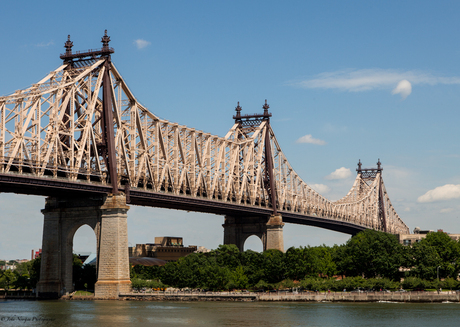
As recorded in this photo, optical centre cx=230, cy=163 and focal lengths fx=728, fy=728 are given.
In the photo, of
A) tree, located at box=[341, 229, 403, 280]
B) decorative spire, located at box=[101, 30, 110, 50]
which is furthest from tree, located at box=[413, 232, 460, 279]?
decorative spire, located at box=[101, 30, 110, 50]

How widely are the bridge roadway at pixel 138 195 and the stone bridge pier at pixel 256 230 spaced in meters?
1.72

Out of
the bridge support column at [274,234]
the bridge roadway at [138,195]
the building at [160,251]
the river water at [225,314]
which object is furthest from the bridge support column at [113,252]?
the building at [160,251]

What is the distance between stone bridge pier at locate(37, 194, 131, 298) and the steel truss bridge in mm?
2327

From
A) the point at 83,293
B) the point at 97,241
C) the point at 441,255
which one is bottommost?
the point at 83,293

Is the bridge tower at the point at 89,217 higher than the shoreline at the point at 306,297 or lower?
higher

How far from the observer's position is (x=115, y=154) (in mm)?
91625

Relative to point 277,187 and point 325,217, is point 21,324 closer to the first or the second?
point 277,187

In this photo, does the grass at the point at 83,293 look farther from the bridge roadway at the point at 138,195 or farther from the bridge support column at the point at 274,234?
the bridge support column at the point at 274,234

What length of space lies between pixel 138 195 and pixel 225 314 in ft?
91.0

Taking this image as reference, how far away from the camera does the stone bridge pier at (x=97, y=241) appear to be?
286 ft

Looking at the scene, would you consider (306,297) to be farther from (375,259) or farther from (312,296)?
(375,259)

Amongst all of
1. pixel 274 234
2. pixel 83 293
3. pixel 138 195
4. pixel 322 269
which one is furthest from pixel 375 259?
pixel 83 293

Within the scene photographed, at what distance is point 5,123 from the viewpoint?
3120 inches

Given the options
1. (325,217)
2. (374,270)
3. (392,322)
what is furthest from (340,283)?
(325,217)
